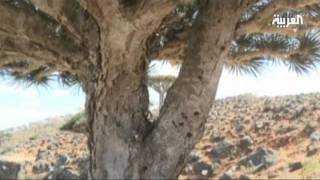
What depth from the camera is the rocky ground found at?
22.7 metres

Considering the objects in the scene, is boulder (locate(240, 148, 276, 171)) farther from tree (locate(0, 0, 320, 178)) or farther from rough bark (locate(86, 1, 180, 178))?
rough bark (locate(86, 1, 180, 178))

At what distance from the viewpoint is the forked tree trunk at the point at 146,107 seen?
4.46 meters

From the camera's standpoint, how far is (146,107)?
478cm

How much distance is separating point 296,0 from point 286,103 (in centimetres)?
2413

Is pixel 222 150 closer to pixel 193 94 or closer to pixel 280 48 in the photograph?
pixel 280 48

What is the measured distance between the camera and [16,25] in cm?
498

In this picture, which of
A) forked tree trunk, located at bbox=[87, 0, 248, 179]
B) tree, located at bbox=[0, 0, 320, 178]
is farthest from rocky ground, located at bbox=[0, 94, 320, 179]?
forked tree trunk, located at bbox=[87, 0, 248, 179]

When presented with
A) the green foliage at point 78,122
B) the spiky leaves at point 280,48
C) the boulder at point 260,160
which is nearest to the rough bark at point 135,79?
the spiky leaves at point 280,48

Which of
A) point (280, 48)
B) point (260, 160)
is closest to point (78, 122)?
point (260, 160)

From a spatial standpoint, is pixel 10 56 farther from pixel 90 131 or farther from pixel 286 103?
pixel 286 103

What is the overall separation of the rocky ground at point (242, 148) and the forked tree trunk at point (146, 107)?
1451cm

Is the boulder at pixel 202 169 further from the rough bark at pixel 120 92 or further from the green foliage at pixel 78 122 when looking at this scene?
the rough bark at pixel 120 92

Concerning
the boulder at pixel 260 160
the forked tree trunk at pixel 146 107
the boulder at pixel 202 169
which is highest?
the forked tree trunk at pixel 146 107

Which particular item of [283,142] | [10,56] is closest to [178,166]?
[10,56]
